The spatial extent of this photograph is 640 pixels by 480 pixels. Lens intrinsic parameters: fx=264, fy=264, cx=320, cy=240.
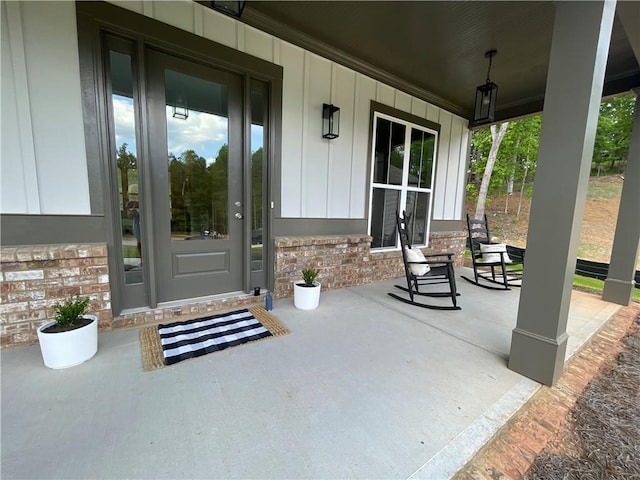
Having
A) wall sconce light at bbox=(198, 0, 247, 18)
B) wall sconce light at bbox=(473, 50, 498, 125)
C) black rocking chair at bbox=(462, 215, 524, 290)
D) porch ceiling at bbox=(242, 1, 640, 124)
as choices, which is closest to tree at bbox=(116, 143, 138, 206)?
wall sconce light at bbox=(198, 0, 247, 18)

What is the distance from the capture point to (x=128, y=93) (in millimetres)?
2232

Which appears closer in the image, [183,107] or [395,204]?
[183,107]

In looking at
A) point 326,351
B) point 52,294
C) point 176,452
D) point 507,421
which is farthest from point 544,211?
point 52,294

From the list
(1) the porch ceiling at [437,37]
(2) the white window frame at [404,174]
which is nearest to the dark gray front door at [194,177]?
(1) the porch ceiling at [437,37]

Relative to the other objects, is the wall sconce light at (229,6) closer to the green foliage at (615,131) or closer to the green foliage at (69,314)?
the green foliage at (69,314)

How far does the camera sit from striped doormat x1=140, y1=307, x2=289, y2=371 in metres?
1.91

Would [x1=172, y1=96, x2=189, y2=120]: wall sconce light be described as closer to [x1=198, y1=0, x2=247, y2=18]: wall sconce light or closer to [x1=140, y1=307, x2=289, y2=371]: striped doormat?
[x1=198, y1=0, x2=247, y2=18]: wall sconce light

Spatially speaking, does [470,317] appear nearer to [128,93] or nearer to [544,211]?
[544,211]

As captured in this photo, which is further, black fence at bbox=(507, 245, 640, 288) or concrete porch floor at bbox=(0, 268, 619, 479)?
black fence at bbox=(507, 245, 640, 288)

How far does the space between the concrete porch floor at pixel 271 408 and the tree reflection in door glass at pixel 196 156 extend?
1.12 metres

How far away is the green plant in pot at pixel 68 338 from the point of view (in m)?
1.70

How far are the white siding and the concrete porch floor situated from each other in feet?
3.83

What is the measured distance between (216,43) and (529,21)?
2.98 m

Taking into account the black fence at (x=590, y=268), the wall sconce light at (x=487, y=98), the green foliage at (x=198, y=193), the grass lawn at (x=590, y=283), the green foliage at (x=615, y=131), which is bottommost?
the grass lawn at (x=590, y=283)
